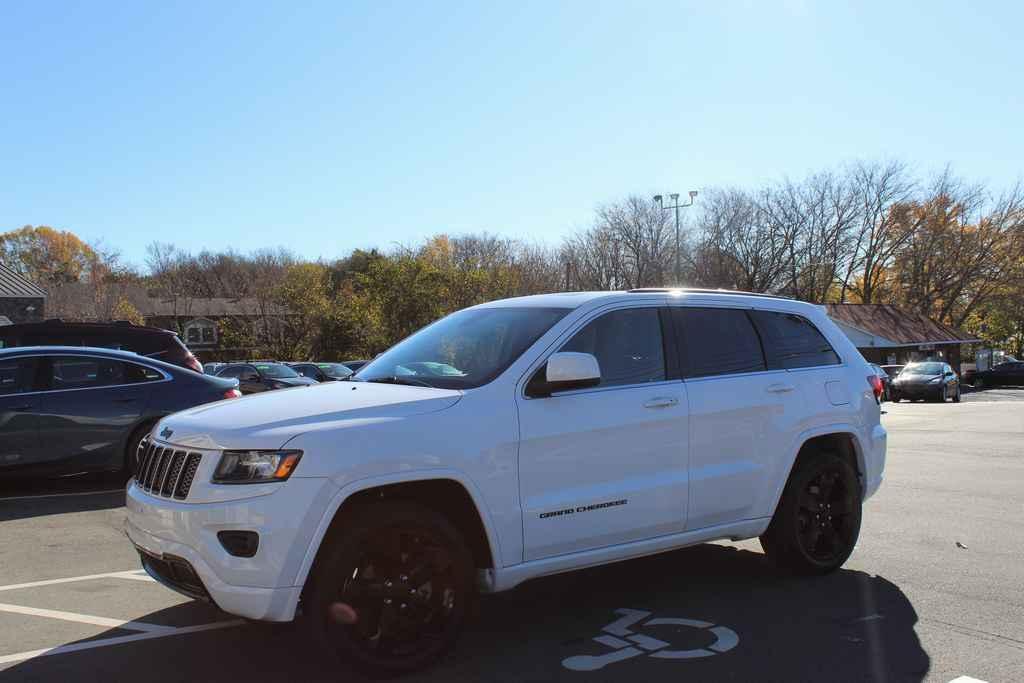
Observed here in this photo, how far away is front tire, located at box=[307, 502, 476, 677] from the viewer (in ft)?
12.7

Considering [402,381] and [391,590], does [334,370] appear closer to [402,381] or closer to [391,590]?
[402,381]

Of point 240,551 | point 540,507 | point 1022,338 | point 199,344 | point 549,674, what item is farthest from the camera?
point 1022,338

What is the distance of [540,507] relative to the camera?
4.41 m

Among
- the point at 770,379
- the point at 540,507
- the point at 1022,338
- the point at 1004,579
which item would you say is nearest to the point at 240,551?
the point at 540,507

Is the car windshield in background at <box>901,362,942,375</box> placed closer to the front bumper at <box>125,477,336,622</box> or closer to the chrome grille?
the chrome grille

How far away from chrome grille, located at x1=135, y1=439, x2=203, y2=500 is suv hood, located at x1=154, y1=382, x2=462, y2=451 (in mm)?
66

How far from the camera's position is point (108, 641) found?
15.2 ft

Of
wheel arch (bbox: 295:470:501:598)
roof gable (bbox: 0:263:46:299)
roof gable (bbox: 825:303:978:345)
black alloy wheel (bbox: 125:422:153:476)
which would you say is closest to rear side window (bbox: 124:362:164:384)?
black alloy wheel (bbox: 125:422:153:476)

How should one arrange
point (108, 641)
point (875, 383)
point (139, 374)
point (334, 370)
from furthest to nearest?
point (334, 370), point (139, 374), point (875, 383), point (108, 641)

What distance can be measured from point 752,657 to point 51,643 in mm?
3640

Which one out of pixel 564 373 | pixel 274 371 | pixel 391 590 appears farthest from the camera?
pixel 274 371

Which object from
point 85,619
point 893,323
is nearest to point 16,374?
point 85,619

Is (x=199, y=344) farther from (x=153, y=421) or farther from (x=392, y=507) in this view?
(x=392, y=507)

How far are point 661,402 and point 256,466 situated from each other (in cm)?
227
